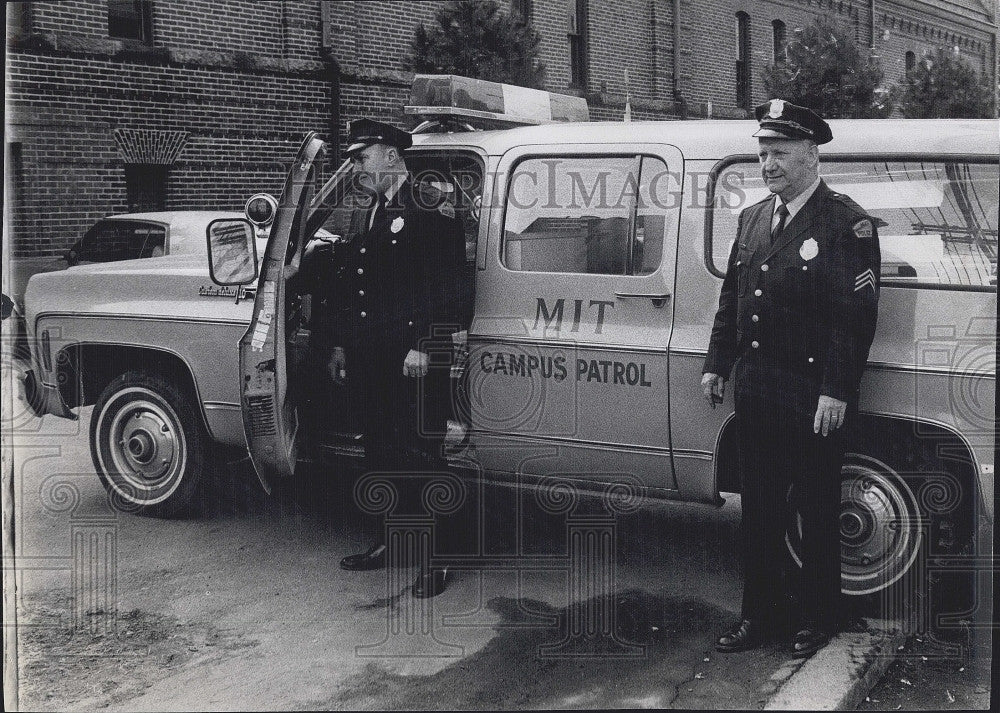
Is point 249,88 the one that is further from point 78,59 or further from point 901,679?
point 901,679

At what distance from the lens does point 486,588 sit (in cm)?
498

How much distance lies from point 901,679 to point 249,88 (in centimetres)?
1116

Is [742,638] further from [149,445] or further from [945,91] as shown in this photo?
[945,91]

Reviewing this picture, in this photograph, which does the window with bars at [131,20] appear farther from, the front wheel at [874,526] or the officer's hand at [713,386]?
the front wheel at [874,526]

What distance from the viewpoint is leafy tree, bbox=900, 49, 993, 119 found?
21.2 feet

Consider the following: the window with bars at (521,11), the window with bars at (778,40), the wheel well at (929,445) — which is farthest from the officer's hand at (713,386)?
the window with bars at (521,11)

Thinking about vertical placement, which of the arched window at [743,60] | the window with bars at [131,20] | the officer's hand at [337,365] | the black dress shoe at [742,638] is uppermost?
the window with bars at [131,20]

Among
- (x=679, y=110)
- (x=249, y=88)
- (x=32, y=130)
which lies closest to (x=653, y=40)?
(x=679, y=110)

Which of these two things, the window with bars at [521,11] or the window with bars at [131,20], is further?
the window with bars at [131,20]

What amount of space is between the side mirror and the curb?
119 inches

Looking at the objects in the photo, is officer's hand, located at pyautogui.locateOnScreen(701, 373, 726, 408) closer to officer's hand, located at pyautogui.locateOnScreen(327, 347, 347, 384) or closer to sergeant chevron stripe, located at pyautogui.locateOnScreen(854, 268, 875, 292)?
sergeant chevron stripe, located at pyautogui.locateOnScreen(854, 268, 875, 292)

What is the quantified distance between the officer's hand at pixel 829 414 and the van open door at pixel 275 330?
2.37 meters

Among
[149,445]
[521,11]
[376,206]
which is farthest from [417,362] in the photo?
[521,11]

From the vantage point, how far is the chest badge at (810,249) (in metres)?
4.09
